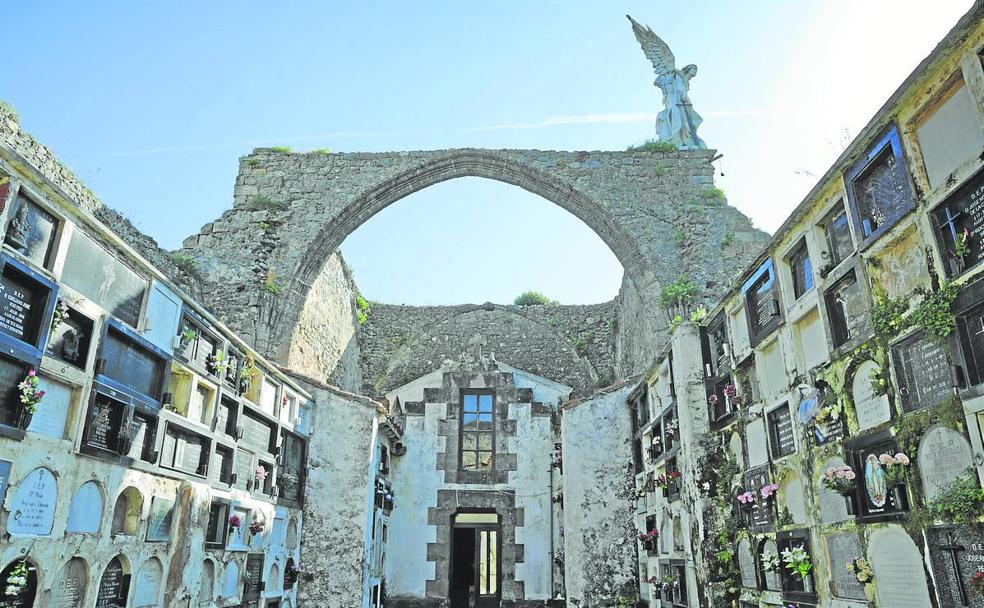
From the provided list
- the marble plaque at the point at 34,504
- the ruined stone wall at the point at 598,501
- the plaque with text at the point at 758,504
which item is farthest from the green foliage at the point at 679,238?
the marble plaque at the point at 34,504

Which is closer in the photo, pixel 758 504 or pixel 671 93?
pixel 758 504

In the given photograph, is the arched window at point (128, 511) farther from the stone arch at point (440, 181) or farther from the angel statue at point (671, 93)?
the angel statue at point (671, 93)

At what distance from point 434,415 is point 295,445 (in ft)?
12.7

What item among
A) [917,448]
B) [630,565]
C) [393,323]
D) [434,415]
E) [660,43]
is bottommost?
[630,565]

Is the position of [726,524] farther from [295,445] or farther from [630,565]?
[295,445]

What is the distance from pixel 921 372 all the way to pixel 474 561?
13363mm

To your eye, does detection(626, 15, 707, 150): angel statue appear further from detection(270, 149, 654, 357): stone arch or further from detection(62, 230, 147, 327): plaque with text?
detection(62, 230, 147, 327): plaque with text

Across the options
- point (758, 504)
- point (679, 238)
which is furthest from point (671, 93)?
point (758, 504)

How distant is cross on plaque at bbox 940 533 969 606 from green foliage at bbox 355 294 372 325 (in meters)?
20.0

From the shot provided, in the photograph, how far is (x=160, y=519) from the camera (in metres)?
7.12

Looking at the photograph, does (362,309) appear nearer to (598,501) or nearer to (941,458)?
(598,501)

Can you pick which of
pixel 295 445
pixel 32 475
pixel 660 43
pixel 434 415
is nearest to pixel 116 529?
pixel 32 475

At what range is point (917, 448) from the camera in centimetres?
447

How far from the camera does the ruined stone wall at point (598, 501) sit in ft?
39.9
